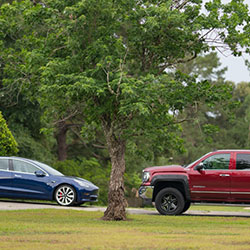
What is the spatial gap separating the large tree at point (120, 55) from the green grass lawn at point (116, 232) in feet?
4.61

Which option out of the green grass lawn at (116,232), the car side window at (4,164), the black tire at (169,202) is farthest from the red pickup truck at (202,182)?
the car side window at (4,164)

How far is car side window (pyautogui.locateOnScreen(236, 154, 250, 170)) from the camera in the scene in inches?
667

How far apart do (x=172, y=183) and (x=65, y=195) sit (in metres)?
3.91

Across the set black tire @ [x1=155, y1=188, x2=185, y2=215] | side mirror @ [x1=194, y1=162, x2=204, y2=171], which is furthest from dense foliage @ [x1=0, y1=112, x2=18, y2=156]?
side mirror @ [x1=194, y1=162, x2=204, y2=171]

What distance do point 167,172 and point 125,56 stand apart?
427 cm

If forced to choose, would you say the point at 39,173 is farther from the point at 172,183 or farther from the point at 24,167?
the point at 172,183

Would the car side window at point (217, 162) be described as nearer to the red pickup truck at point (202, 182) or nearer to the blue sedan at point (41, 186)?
the red pickup truck at point (202, 182)

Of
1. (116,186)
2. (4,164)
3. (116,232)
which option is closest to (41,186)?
(4,164)

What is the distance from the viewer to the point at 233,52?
600 inches

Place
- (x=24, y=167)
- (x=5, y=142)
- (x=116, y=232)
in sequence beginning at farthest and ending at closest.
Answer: (x=5, y=142), (x=24, y=167), (x=116, y=232)

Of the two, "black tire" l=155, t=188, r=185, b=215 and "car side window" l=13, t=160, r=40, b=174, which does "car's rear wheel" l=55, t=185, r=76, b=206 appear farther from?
"black tire" l=155, t=188, r=185, b=215

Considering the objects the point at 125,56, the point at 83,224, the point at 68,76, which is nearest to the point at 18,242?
the point at 83,224

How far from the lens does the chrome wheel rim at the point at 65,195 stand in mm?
19594

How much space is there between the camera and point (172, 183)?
1758cm
